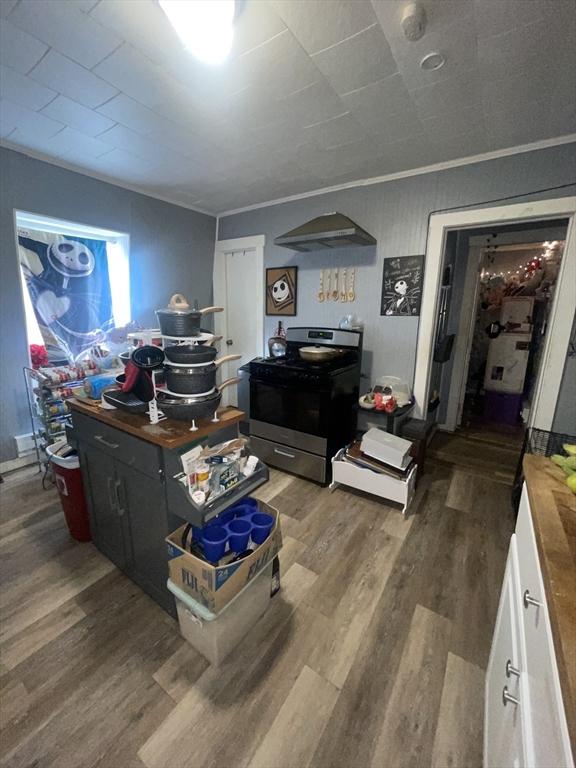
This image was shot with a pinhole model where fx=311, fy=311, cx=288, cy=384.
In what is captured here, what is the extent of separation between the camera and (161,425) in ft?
4.30

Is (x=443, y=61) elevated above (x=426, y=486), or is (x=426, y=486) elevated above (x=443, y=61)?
(x=443, y=61)

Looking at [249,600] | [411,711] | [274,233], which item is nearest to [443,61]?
[274,233]

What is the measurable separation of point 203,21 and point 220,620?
2238 millimetres

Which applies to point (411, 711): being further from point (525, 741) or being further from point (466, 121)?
point (466, 121)

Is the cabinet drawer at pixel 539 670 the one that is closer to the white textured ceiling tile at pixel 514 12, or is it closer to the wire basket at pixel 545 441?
the wire basket at pixel 545 441

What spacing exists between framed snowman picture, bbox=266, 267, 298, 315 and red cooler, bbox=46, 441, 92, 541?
231 centimetres

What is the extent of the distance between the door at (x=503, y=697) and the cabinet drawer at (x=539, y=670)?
6cm

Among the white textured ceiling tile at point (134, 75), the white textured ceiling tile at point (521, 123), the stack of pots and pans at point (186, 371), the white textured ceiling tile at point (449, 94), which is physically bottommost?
the stack of pots and pans at point (186, 371)

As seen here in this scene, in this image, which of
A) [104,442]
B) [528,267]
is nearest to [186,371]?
[104,442]

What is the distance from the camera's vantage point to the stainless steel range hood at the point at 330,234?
2379mm

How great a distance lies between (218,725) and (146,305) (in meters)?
3.25

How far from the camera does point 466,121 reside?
1853 mm

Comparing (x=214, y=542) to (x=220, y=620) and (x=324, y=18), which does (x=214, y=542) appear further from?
(x=324, y=18)

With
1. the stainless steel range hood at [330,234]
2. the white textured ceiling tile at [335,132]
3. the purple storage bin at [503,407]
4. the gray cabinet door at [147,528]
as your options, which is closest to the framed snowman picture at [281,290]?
the stainless steel range hood at [330,234]
